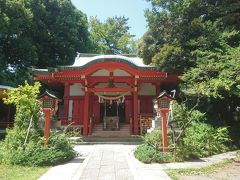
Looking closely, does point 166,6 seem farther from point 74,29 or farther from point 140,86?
point 74,29

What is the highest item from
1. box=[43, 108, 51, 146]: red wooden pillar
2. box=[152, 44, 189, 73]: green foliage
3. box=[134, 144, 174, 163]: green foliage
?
box=[152, 44, 189, 73]: green foliage

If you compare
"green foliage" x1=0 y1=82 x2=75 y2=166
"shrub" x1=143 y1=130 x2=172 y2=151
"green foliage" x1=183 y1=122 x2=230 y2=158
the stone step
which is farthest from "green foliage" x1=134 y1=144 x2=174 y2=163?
the stone step

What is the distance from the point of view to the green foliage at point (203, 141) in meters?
10.2

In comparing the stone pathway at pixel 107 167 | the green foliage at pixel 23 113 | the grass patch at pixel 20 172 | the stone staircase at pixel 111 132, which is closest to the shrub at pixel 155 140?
the stone pathway at pixel 107 167

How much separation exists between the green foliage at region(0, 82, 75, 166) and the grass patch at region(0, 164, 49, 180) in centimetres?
37

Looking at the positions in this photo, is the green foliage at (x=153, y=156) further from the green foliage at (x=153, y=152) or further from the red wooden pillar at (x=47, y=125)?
the red wooden pillar at (x=47, y=125)

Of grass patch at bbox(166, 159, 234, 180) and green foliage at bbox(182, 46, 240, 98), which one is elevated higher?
green foliage at bbox(182, 46, 240, 98)

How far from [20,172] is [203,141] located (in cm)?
710

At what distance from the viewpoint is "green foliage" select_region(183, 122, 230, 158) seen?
33.3ft

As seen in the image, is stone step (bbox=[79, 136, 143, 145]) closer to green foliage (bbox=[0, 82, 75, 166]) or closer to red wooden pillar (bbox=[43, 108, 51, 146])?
green foliage (bbox=[0, 82, 75, 166])

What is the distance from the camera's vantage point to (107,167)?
841 cm

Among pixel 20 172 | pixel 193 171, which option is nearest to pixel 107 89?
pixel 20 172

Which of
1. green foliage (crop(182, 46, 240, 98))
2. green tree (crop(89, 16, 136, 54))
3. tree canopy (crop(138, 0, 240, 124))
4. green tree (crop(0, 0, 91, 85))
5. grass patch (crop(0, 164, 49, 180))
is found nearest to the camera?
grass patch (crop(0, 164, 49, 180))

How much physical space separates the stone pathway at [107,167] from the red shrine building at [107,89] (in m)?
5.68
